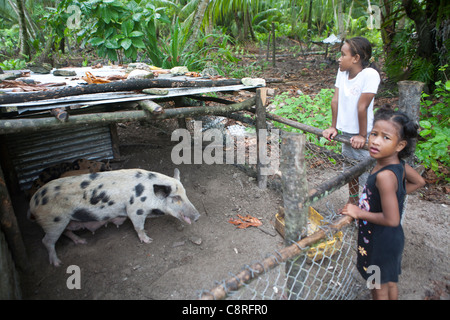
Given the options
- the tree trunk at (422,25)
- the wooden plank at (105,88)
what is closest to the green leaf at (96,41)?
the wooden plank at (105,88)

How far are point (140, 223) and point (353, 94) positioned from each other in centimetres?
260

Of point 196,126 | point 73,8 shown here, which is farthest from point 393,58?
point 73,8

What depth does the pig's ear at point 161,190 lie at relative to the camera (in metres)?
3.25

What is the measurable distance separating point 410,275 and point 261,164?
2241mm

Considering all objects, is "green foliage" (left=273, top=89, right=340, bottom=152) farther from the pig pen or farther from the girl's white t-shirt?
the girl's white t-shirt

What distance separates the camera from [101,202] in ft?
10.4

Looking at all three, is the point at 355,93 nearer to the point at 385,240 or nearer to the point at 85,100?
the point at 385,240

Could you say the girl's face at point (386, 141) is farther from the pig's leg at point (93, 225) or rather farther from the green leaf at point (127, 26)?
the green leaf at point (127, 26)

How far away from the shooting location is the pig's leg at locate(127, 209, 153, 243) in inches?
130

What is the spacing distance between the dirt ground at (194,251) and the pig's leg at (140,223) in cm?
9

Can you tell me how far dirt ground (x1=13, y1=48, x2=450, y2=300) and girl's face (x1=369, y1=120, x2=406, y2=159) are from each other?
1.30 m

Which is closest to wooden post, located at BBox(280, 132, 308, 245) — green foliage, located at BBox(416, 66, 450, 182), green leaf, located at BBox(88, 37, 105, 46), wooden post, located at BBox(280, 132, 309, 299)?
wooden post, located at BBox(280, 132, 309, 299)

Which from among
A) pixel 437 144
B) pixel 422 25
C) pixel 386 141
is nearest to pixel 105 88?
pixel 386 141
